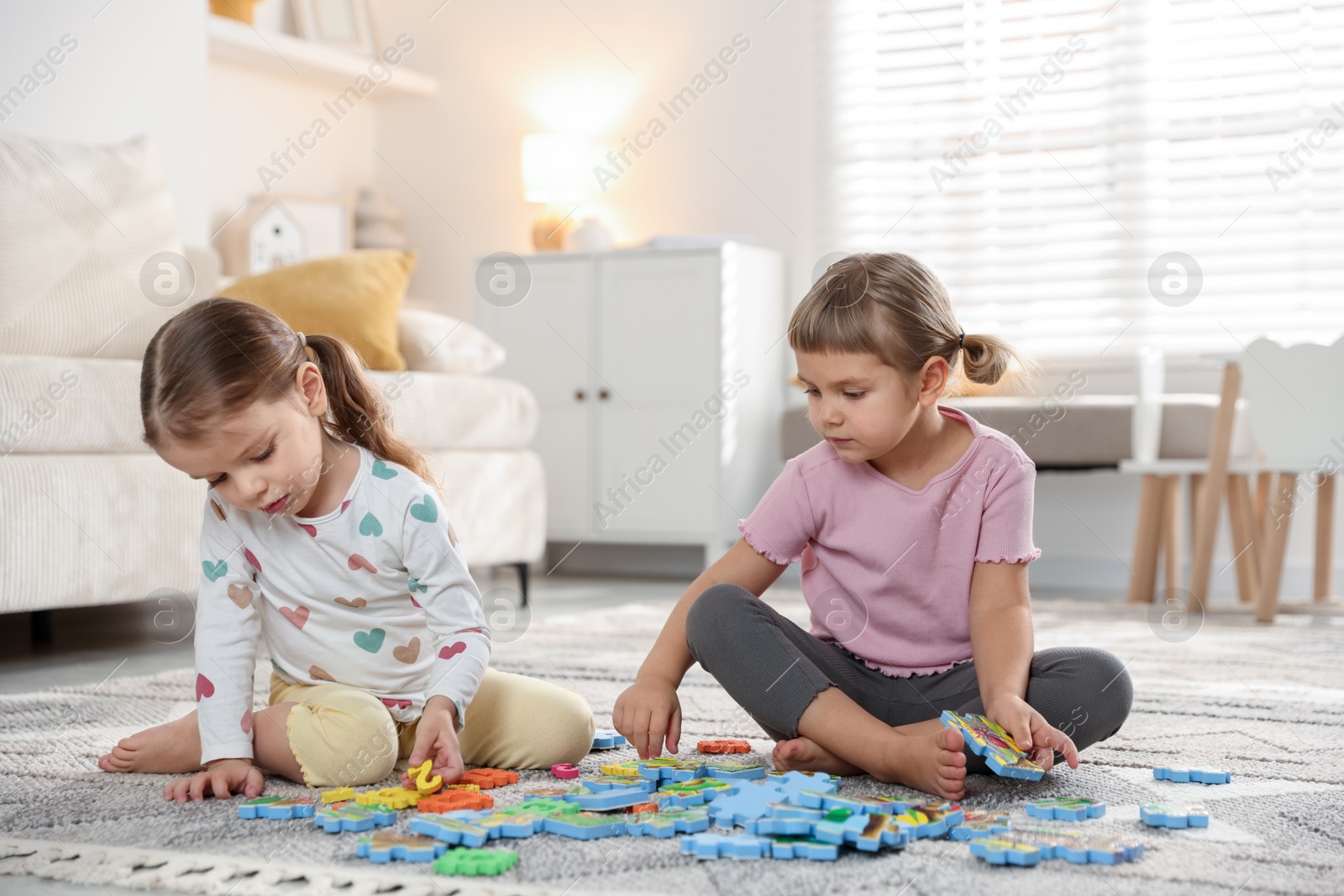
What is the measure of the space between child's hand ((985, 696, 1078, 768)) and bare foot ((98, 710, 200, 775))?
71 cm

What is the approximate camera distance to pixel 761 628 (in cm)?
114

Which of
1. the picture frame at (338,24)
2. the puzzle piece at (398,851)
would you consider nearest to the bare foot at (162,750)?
the puzzle piece at (398,851)

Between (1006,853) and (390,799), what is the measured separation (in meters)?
0.46

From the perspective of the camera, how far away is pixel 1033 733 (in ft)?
3.45

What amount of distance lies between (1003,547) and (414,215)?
131 inches

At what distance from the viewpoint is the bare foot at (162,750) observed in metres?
1.16

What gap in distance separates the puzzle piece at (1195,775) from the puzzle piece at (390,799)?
65 cm

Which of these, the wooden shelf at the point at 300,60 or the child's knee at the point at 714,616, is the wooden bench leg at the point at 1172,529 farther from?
the wooden shelf at the point at 300,60

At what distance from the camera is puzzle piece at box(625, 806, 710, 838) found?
3.01 feet

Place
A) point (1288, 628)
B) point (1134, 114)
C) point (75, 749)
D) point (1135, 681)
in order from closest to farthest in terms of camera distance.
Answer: point (75, 749)
point (1135, 681)
point (1288, 628)
point (1134, 114)

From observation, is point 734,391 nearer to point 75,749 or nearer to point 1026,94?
point 1026,94

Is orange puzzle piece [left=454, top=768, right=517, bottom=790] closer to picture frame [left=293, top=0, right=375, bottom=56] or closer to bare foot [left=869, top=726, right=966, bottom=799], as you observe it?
bare foot [left=869, top=726, right=966, bottom=799]

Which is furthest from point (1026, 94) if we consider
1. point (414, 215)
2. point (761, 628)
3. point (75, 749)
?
point (75, 749)

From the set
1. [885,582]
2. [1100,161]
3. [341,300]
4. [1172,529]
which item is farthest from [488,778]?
[1100,161]
